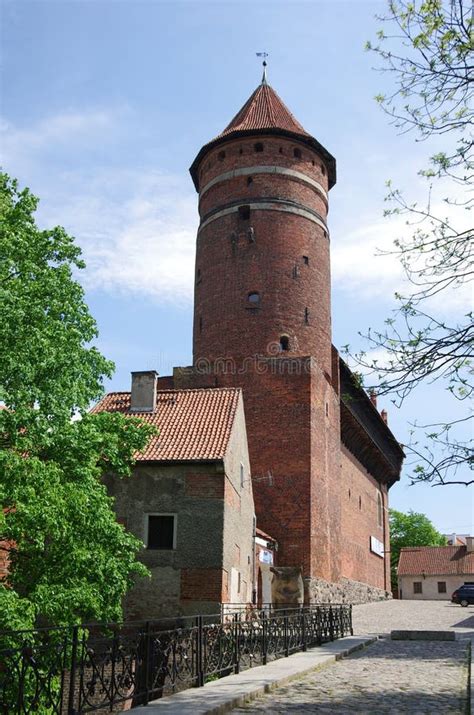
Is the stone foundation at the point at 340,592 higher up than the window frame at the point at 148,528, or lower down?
lower down

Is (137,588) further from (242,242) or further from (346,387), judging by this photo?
(346,387)

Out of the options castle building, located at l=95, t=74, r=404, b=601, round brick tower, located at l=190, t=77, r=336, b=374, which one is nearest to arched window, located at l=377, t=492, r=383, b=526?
castle building, located at l=95, t=74, r=404, b=601

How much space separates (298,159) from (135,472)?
15.4 meters

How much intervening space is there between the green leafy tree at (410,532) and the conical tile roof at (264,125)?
4588 centimetres

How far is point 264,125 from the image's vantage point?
2827cm

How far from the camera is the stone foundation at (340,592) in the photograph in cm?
2317

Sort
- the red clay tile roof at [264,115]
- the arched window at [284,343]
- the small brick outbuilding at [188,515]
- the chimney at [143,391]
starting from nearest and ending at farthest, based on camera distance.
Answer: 1. the small brick outbuilding at [188,515]
2. the chimney at [143,391]
3. the arched window at [284,343]
4. the red clay tile roof at [264,115]

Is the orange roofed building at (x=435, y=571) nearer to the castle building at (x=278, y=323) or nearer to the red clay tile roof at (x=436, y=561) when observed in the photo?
the red clay tile roof at (x=436, y=561)

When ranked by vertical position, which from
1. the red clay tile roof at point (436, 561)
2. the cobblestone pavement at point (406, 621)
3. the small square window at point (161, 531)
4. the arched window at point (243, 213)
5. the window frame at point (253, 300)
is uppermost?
the arched window at point (243, 213)

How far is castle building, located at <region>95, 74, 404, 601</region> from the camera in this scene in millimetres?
24359

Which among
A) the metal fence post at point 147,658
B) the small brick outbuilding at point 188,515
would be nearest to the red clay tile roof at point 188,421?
the small brick outbuilding at point 188,515

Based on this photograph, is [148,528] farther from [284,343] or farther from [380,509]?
[380,509]

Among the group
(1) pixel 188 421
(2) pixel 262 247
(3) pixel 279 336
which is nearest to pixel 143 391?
(1) pixel 188 421

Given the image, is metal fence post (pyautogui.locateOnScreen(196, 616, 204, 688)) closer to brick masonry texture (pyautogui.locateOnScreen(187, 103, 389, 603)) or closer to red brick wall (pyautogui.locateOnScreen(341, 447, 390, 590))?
brick masonry texture (pyautogui.locateOnScreen(187, 103, 389, 603))
